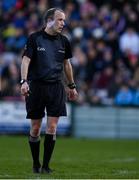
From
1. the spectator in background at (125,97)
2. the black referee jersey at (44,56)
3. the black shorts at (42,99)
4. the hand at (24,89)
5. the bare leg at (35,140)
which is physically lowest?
the spectator in background at (125,97)

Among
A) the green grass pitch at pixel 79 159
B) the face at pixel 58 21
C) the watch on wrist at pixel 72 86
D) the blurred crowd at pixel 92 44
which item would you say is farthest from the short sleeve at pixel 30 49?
the blurred crowd at pixel 92 44

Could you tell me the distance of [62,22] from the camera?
36.3ft

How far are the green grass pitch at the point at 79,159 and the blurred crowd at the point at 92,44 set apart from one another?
201cm

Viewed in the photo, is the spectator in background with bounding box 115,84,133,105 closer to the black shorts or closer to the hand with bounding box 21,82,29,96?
the black shorts

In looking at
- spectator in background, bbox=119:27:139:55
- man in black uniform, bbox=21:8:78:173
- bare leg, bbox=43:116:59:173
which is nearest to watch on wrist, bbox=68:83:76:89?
man in black uniform, bbox=21:8:78:173

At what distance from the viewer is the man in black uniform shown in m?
11.1

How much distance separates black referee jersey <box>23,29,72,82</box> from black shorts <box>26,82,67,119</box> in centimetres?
11

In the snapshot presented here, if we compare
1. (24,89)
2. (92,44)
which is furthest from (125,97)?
(24,89)

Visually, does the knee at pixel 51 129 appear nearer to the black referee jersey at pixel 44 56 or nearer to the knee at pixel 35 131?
the knee at pixel 35 131

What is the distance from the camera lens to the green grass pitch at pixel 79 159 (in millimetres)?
10844

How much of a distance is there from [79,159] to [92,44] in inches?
398

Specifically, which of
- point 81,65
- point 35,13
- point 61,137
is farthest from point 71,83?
point 35,13

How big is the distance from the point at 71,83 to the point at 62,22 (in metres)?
1.02

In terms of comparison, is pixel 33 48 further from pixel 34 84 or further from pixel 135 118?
pixel 135 118
